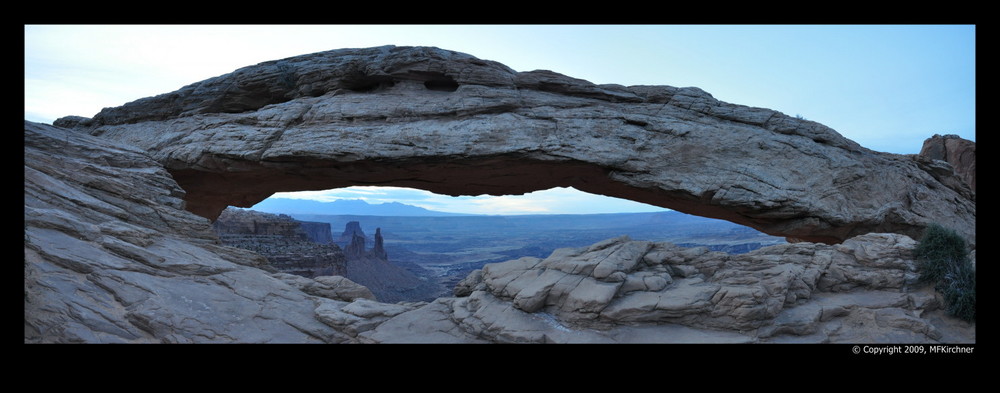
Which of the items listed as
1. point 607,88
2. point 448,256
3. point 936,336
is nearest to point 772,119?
point 607,88

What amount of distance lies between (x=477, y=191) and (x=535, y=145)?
4.18 metres

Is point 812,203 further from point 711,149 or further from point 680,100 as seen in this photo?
point 680,100

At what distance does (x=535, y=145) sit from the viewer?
14.4 meters

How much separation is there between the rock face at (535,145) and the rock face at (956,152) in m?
5.25

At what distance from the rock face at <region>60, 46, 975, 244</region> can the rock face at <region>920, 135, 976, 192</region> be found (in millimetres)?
5255

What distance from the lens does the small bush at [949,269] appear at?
9242 millimetres

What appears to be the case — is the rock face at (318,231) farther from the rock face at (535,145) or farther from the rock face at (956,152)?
the rock face at (956,152)

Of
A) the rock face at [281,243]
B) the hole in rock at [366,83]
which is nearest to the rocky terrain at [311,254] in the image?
the rock face at [281,243]

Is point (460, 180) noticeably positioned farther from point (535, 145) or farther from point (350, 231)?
point (350, 231)

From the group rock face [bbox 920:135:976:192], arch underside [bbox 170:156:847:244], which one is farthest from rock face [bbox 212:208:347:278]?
rock face [bbox 920:135:976:192]

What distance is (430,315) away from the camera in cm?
1008

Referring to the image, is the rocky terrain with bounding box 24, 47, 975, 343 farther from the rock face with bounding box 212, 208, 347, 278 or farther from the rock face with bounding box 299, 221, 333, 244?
the rock face with bounding box 299, 221, 333, 244

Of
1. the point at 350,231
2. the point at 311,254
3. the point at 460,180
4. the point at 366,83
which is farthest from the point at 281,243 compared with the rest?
the point at 350,231

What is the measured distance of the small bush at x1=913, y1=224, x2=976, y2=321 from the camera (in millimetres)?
9242
